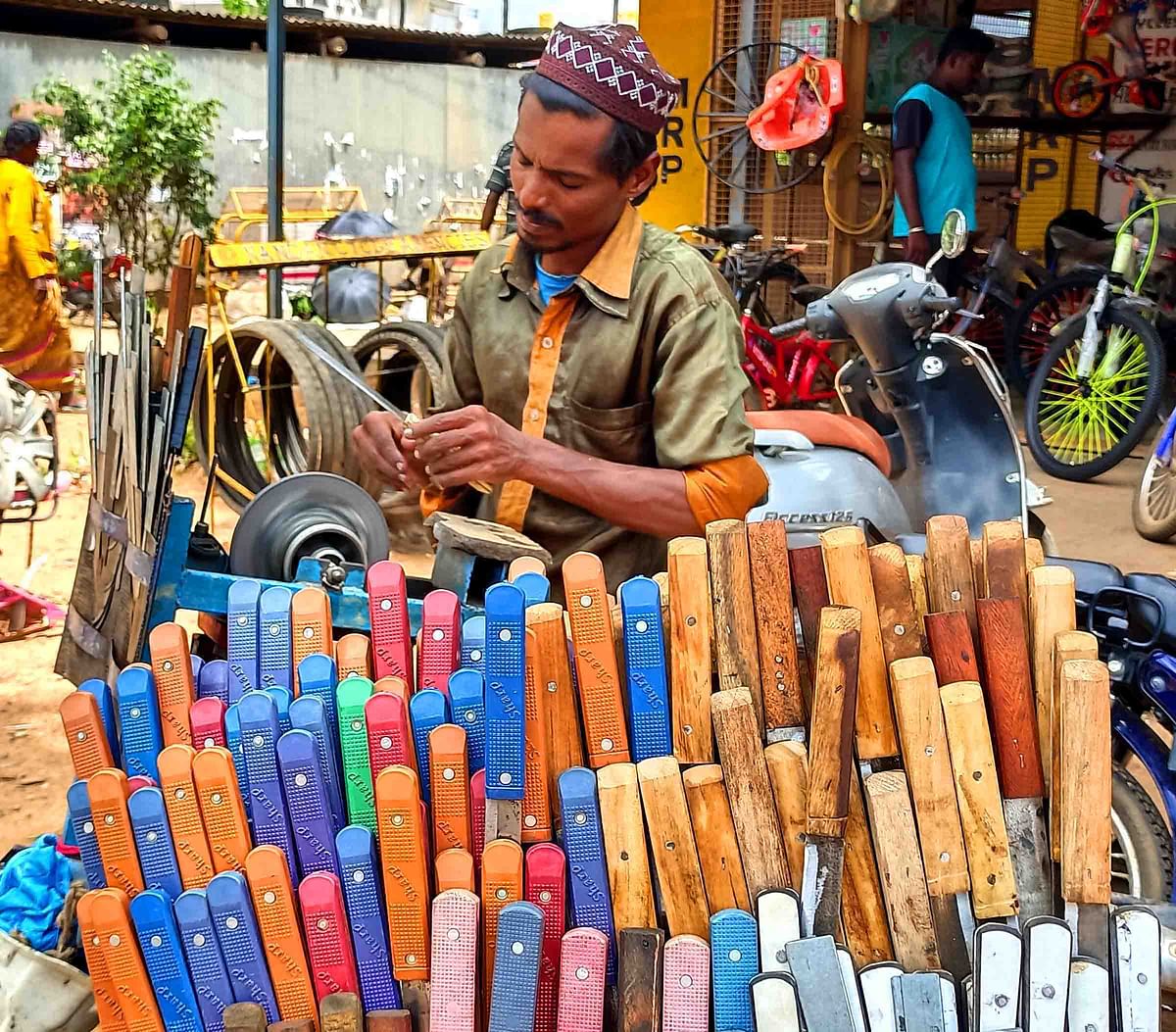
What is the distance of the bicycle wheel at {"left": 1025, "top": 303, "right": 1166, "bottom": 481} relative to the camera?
22.5ft

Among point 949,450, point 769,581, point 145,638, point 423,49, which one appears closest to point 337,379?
point 949,450

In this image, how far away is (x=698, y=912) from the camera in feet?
5.59

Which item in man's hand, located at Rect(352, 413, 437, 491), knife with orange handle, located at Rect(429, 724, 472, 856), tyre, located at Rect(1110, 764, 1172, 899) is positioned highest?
man's hand, located at Rect(352, 413, 437, 491)

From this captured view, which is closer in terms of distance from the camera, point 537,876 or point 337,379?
point 537,876

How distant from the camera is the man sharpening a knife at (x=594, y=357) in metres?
2.05

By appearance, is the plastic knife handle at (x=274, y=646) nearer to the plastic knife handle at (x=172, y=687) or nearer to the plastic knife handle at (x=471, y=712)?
the plastic knife handle at (x=172, y=687)

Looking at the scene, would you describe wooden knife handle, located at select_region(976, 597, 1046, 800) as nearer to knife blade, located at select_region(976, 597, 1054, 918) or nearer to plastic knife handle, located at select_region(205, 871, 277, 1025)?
knife blade, located at select_region(976, 597, 1054, 918)

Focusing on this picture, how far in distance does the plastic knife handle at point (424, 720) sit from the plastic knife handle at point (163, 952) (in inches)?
14.0

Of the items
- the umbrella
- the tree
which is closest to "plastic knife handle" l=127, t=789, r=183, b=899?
the tree

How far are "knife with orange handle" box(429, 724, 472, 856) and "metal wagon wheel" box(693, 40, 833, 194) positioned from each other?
268 inches

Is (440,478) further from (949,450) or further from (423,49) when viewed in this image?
(423,49)

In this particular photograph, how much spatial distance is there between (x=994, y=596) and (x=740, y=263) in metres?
5.87

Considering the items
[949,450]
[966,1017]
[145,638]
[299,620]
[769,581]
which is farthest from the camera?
[949,450]

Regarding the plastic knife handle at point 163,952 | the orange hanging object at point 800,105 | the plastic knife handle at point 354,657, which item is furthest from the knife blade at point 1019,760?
the orange hanging object at point 800,105
